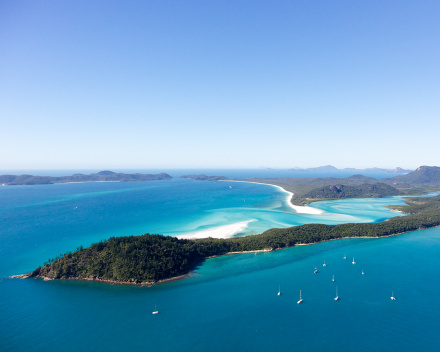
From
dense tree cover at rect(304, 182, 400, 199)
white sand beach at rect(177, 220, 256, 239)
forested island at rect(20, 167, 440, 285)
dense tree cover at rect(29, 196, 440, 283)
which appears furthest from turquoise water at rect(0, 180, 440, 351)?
dense tree cover at rect(304, 182, 400, 199)

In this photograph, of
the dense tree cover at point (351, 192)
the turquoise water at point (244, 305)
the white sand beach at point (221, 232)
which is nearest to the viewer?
the turquoise water at point (244, 305)

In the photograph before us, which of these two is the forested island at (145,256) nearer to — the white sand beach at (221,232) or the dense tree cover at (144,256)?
the dense tree cover at (144,256)

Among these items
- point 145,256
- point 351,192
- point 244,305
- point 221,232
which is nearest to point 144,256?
point 145,256

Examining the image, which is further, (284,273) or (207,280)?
(284,273)

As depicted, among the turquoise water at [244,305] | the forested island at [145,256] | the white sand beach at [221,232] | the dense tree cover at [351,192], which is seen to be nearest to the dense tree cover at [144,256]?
the forested island at [145,256]

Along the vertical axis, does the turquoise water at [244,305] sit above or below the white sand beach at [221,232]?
below

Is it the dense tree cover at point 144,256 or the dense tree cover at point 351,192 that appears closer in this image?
the dense tree cover at point 144,256

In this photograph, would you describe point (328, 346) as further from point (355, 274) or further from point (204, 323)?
point (355, 274)

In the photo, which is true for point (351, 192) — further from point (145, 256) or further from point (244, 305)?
point (145, 256)

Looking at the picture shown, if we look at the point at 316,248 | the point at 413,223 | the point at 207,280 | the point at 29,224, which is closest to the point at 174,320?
the point at 207,280
